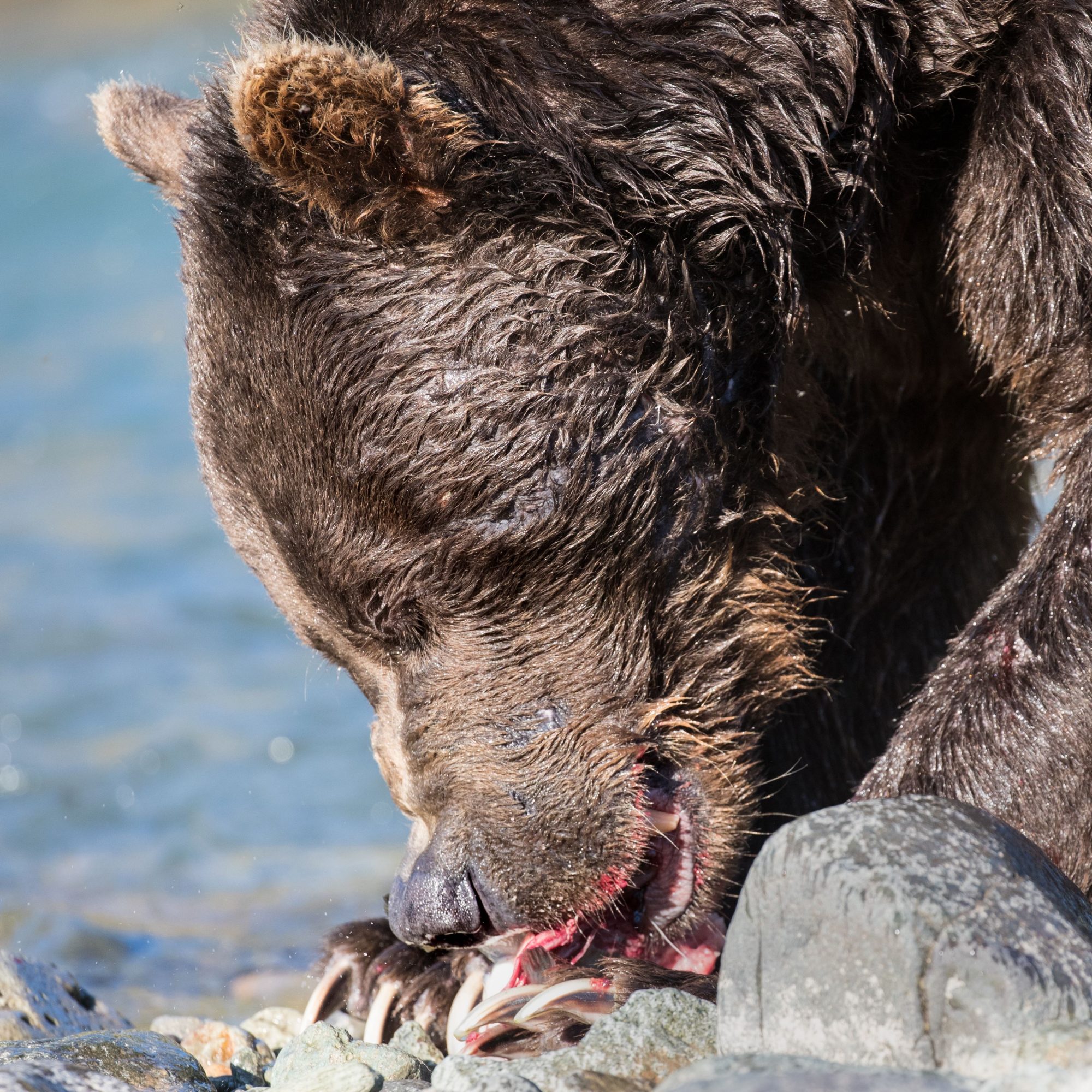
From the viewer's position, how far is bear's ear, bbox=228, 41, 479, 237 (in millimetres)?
2908

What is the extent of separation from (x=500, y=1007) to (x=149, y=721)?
16.8 feet

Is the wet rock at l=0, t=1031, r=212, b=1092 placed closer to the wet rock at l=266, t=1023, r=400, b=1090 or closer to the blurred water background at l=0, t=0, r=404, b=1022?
the wet rock at l=266, t=1023, r=400, b=1090

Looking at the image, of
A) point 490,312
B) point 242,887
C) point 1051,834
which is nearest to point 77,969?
point 242,887

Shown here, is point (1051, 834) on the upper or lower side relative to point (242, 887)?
upper

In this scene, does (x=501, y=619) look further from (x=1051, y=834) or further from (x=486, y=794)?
(x=1051, y=834)

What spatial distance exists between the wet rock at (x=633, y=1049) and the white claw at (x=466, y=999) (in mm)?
990

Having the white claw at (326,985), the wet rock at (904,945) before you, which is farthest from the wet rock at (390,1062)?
the white claw at (326,985)

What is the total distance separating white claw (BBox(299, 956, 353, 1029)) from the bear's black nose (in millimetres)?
641

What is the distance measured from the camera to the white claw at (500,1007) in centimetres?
329

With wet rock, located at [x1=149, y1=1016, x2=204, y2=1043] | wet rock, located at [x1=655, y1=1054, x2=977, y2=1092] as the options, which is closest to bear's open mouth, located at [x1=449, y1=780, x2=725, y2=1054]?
wet rock, located at [x1=149, y1=1016, x2=204, y2=1043]

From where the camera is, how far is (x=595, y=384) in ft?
11.1

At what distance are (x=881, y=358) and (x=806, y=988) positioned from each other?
2308 mm

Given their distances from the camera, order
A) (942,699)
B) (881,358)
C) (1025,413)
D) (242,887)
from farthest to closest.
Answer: (242,887) < (881,358) < (1025,413) < (942,699)

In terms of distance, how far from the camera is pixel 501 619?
11.3 ft
